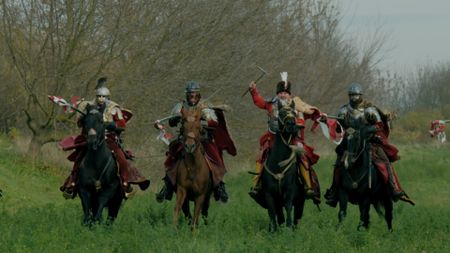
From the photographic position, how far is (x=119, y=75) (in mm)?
28312

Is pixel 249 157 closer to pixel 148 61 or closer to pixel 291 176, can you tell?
pixel 148 61

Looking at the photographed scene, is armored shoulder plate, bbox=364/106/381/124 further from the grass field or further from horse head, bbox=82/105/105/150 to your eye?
horse head, bbox=82/105/105/150

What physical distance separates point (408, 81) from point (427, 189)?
68.1 meters

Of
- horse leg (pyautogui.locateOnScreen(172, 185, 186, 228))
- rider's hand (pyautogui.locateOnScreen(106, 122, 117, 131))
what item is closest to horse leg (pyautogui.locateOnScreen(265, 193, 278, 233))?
horse leg (pyautogui.locateOnScreen(172, 185, 186, 228))

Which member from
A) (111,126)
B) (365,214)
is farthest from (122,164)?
(365,214)

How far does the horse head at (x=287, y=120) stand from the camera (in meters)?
14.6

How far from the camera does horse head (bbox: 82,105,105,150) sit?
48.2 feet

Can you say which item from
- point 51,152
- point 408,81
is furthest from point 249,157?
point 408,81

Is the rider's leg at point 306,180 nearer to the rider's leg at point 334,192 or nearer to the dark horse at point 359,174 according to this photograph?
the dark horse at point 359,174

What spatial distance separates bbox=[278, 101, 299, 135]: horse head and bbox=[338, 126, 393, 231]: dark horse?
4.90 feet

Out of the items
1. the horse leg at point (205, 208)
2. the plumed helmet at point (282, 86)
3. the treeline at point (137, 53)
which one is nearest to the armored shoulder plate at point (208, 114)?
the plumed helmet at point (282, 86)

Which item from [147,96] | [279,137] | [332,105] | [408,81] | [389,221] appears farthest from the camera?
[408,81]

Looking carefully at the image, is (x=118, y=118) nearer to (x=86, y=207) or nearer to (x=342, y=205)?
(x=86, y=207)

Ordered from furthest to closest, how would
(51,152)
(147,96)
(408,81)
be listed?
(408,81)
(51,152)
(147,96)
